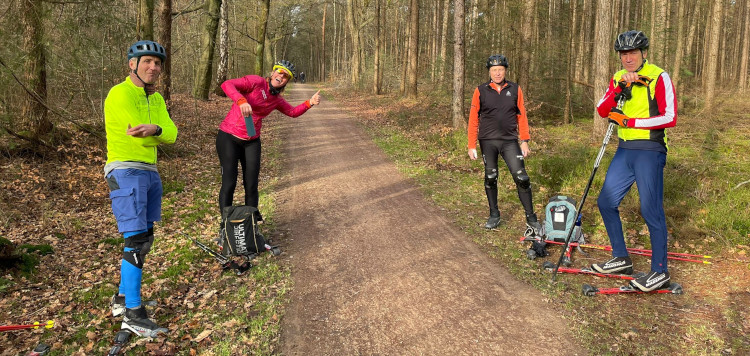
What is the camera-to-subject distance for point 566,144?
11625 mm

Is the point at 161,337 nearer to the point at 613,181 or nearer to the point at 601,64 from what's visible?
the point at 613,181

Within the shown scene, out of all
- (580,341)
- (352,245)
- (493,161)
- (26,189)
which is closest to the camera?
(580,341)

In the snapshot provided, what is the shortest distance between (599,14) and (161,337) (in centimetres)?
1277

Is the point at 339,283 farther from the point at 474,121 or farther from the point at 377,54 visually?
the point at 377,54

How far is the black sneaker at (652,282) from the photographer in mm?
4270

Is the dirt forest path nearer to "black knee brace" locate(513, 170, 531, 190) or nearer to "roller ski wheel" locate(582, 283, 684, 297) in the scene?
"roller ski wheel" locate(582, 283, 684, 297)

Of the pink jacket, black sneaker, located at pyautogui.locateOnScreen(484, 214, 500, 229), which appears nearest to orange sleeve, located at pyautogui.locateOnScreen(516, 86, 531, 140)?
black sneaker, located at pyautogui.locateOnScreen(484, 214, 500, 229)

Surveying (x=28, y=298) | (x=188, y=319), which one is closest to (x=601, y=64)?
(x=188, y=319)

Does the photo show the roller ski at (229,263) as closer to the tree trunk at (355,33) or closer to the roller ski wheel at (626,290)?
the roller ski wheel at (626,290)

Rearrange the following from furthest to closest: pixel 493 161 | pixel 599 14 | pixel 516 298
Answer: pixel 599 14
pixel 493 161
pixel 516 298

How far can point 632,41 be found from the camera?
4262 millimetres

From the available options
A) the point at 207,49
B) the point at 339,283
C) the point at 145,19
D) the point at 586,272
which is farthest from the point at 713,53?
the point at 207,49

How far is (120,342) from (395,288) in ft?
8.56

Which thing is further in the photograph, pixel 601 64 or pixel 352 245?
pixel 601 64
